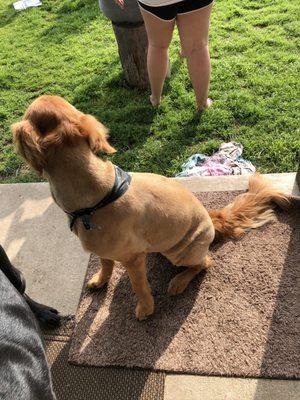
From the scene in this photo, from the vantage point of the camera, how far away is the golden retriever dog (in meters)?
1.72

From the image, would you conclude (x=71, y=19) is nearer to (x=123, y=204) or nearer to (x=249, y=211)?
(x=249, y=211)

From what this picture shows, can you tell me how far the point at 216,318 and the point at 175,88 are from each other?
9.83 feet

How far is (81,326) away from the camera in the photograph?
2676mm

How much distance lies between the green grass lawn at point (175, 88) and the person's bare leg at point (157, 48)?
0.30m

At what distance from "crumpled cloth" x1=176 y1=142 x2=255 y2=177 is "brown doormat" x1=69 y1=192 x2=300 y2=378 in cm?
76

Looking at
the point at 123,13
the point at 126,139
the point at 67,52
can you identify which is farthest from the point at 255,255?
the point at 67,52

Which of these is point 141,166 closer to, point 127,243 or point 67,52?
point 127,243

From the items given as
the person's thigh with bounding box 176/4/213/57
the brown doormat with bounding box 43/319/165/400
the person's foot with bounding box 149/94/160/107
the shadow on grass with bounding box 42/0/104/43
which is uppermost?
the person's thigh with bounding box 176/4/213/57

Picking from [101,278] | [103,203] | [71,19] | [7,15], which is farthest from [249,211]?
[7,15]

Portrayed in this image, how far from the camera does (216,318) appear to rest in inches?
103

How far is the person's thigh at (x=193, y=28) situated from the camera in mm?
3466

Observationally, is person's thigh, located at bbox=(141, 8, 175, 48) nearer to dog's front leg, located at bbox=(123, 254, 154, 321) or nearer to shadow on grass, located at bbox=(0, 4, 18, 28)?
dog's front leg, located at bbox=(123, 254, 154, 321)

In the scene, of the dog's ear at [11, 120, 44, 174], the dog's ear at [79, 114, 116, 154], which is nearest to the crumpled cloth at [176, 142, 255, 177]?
the dog's ear at [79, 114, 116, 154]

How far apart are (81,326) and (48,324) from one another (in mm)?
238
